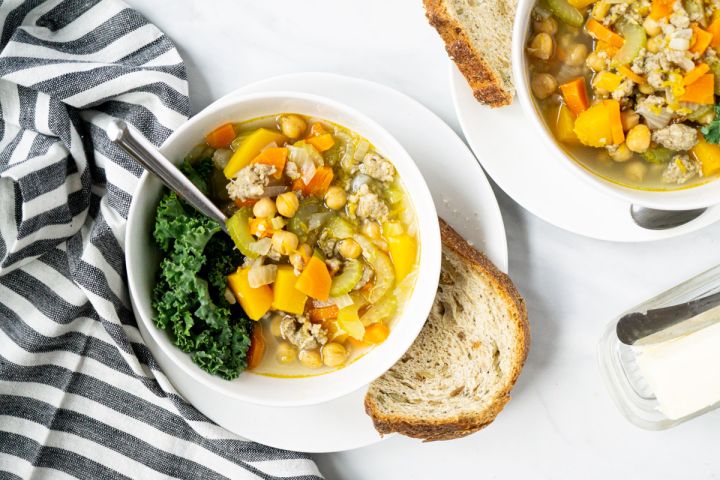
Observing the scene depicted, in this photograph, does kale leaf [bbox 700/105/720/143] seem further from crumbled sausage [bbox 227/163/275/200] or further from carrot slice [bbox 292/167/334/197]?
crumbled sausage [bbox 227/163/275/200]

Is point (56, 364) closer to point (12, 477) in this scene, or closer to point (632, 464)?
point (12, 477)

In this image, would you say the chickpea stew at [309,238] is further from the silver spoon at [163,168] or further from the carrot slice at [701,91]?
the carrot slice at [701,91]

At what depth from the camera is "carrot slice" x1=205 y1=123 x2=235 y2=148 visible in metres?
3.41

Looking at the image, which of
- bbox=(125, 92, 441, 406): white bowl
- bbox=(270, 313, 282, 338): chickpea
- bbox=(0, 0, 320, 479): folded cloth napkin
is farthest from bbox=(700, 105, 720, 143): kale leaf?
bbox=(0, 0, 320, 479): folded cloth napkin

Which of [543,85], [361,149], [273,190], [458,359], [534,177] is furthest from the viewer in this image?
[458,359]

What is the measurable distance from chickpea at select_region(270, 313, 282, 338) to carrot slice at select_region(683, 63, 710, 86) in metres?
2.09

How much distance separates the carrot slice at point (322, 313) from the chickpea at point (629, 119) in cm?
156

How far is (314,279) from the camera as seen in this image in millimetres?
3354

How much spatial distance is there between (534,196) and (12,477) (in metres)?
3.14

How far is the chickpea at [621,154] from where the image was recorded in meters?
3.28

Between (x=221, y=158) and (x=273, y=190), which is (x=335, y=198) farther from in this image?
(x=221, y=158)

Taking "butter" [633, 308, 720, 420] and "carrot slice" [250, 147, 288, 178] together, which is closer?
"carrot slice" [250, 147, 288, 178]

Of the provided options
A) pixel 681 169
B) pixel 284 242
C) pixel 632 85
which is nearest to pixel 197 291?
pixel 284 242

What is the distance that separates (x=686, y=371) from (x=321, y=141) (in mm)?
2153
